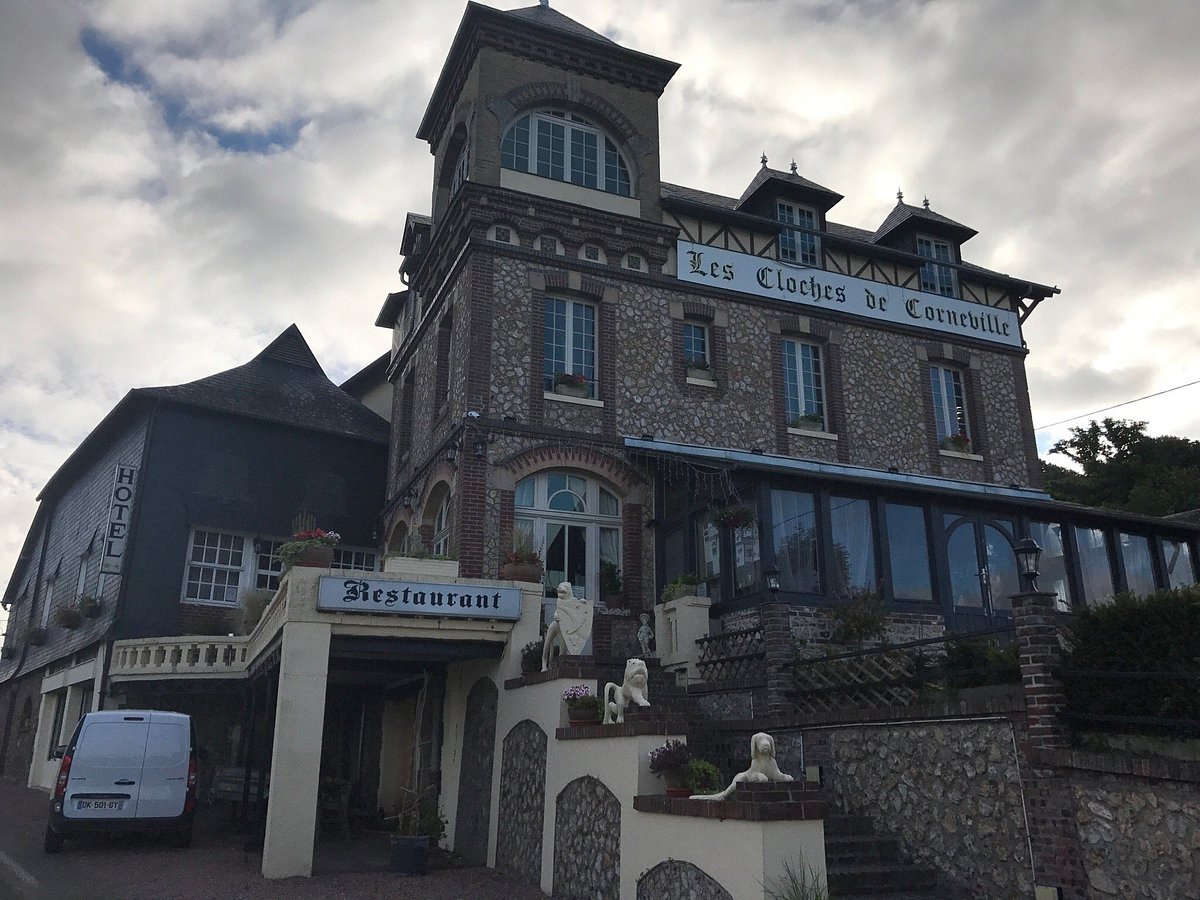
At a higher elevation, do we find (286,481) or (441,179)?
(441,179)

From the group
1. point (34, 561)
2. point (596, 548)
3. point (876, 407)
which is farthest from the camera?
point (34, 561)

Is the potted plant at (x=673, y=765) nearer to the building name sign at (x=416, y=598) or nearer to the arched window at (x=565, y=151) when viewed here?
the building name sign at (x=416, y=598)

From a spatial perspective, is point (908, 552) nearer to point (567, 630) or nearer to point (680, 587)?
point (680, 587)

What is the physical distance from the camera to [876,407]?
18297mm

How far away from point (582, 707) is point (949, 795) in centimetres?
370

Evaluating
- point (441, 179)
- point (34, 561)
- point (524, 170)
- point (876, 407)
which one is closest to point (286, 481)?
point (441, 179)

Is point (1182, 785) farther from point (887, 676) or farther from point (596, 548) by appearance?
point (596, 548)

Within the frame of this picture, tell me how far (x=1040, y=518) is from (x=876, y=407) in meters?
3.70

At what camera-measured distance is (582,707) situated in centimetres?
1010

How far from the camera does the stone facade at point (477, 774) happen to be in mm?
12211

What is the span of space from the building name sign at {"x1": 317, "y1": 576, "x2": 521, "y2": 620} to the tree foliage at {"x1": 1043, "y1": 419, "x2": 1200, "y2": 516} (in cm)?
2193

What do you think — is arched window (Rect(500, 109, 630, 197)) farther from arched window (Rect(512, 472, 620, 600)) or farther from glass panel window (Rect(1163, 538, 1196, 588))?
glass panel window (Rect(1163, 538, 1196, 588))

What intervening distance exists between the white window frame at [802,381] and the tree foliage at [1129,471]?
14097mm

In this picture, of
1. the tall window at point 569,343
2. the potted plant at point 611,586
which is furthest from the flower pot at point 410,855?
the tall window at point 569,343
